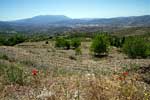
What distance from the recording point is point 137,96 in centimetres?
468

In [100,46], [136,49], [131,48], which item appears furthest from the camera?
[100,46]

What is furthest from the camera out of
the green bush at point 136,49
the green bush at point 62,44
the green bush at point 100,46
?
the green bush at point 62,44

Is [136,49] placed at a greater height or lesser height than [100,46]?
greater

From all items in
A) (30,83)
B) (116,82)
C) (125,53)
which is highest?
(116,82)

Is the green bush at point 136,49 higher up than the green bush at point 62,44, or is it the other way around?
the green bush at point 136,49

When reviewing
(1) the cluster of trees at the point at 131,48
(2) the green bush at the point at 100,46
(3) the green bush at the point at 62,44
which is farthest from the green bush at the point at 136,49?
(3) the green bush at the point at 62,44

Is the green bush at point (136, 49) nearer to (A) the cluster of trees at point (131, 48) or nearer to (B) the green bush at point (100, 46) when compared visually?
(A) the cluster of trees at point (131, 48)

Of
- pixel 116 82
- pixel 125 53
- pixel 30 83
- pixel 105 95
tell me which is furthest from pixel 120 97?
pixel 125 53

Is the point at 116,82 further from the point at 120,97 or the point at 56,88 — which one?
the point at 56,88

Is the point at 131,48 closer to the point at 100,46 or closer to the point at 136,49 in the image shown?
the point at 136,49

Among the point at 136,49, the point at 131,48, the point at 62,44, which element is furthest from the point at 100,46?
the point at 62,44

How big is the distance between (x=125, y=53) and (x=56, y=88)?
183ft

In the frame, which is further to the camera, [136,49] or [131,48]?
[131,48]

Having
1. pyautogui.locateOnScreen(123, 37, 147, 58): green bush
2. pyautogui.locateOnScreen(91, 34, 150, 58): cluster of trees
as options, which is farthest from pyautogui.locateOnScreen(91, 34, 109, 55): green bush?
pyautogui.locateOnScreen(123, 37, 147, 58): green bush
